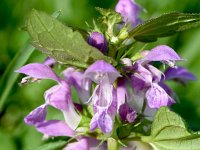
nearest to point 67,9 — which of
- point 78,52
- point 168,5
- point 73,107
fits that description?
point 168,5

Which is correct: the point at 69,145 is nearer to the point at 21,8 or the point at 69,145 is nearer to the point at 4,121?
the point at 4,121

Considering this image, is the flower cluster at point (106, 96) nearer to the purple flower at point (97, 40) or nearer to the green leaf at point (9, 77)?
the purple flower at point (97, 40)

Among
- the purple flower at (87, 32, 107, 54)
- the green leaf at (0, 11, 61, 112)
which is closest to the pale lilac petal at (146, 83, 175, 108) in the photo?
the purple flower at (87, 32, 107, 54)

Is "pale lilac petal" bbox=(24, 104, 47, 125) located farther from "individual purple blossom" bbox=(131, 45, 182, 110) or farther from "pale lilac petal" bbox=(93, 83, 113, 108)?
"individual purple blossom" bbox=(131, 45, 182, 110)

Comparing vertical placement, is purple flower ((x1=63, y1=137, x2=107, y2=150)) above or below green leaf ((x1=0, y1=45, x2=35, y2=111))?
below

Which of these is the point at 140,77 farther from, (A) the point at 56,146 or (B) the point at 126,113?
(A) the point at 56,146

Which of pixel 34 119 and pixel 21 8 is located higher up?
pixel 21 8

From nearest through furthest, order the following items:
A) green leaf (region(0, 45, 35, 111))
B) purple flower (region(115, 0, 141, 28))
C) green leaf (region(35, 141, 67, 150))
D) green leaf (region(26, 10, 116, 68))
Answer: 1. green leaf (region(26, 10, 116, 68))
2. green leaf (region(35, 141, 67, 150))
3. purple flower (region(115, 0, 141, 28))
4. green leaf (region(0, 45, 35, 111))
